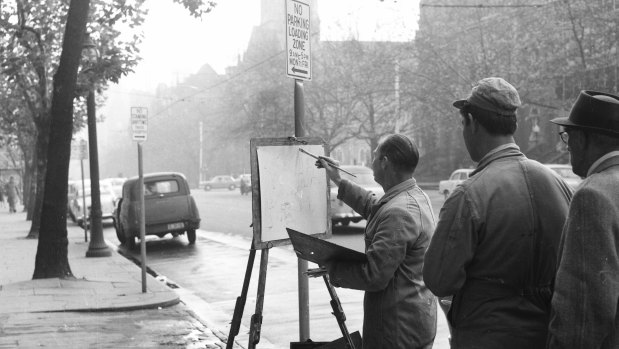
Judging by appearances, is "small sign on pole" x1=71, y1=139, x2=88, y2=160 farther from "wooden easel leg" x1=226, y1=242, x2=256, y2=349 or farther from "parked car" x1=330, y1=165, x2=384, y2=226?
"wooden easel leg" x1=226, y1=242, x2=256, y2=349

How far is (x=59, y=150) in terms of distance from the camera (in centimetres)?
1291

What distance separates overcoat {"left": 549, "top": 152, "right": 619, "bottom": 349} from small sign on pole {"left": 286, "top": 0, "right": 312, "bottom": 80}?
313 centimetres

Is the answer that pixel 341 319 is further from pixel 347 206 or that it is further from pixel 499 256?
pixel 347 206

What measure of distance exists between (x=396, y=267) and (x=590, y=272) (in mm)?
1164

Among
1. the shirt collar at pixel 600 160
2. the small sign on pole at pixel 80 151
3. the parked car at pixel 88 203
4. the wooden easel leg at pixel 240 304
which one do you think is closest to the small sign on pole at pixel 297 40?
the wooden easel leg at pixel 240 304

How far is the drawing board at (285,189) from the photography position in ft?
16.1

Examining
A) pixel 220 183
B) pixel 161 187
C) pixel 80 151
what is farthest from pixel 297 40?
pixel 220 183

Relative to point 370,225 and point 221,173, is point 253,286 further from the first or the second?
point 221,173

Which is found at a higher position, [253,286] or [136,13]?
[136,13]

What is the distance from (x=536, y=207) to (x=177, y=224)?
18.2 metres

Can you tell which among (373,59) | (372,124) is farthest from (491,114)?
(372,124)

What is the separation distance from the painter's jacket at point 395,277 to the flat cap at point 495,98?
819 mm

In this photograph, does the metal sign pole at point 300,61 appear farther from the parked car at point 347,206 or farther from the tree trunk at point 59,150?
the parked car at point 347,206

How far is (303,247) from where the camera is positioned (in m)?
3.67
